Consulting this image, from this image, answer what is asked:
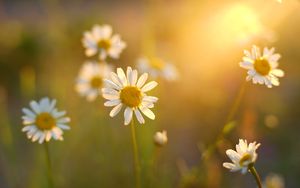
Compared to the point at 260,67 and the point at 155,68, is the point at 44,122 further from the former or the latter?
the point at 155,68

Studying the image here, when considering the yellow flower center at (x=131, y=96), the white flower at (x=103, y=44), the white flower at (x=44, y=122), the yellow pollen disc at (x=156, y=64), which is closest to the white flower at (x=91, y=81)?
the white flower at (x=103, y=44)

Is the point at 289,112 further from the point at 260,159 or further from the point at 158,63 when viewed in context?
the point at 158,63

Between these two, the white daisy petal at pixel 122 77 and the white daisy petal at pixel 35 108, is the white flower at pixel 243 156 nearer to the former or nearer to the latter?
the white daisy petal at pixel 122 77

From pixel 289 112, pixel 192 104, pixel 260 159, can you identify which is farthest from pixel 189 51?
pixel 260 159

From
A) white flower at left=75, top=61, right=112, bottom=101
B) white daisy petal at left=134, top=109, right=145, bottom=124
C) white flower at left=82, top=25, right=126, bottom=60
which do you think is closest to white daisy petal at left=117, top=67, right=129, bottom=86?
white daisy petal at left=134, top=109, right=145, bottom=124

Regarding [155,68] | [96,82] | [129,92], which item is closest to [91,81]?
[96,82]
